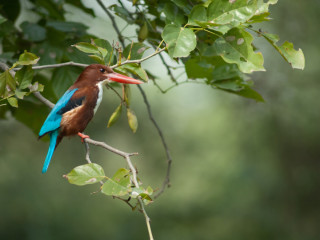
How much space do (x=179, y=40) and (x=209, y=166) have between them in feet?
34.7

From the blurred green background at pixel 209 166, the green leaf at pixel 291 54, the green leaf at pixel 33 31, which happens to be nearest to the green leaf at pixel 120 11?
the green leaf at pixel 33 31

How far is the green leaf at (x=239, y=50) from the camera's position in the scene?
5.17 feet

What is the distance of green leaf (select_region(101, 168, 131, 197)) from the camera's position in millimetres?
1373

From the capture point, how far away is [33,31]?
2.40 meters

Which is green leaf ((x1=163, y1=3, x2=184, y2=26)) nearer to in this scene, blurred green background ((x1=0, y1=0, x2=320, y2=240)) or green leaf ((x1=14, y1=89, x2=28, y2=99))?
green leaf ((x1=14, y1=89, x2=28, y2=99))

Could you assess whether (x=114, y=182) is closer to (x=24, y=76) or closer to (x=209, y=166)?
(x=24, y=76)

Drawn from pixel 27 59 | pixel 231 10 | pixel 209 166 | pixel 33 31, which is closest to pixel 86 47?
pixel 27 59

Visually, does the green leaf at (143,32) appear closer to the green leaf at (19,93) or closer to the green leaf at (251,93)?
the green leaf at (251,93)

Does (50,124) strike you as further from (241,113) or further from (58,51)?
(241,113)

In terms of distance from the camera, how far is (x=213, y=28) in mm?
1564

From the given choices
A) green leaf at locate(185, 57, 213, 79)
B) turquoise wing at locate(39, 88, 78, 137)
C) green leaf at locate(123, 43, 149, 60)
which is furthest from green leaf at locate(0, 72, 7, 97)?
green leaf at locate(185, 57, 213, 79)

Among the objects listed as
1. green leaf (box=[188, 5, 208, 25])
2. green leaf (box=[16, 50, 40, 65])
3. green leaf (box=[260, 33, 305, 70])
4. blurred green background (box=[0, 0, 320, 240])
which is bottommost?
blurred green background (box=[0, 0, 320, 240])

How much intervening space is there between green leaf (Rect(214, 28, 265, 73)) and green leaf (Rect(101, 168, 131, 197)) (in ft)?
1.83

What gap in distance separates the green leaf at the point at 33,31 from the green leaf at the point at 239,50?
3.74ft
